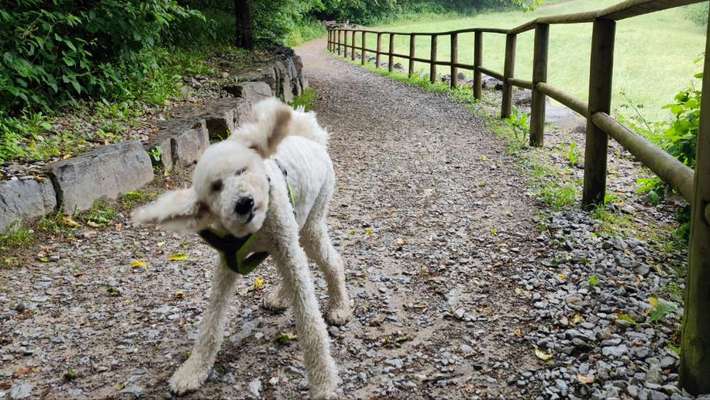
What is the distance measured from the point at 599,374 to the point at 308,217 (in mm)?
1429

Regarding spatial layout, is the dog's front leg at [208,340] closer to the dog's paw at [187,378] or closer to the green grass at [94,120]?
the dog's paw at [187,378]

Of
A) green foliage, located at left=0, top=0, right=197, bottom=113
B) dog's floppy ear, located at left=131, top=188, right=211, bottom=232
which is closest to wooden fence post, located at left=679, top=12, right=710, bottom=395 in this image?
dog's floppy ear, located at left=131, top=188, right=211, bottom=232

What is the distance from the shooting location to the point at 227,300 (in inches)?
95.5

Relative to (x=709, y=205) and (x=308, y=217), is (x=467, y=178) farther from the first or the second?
(x=709, y=205)

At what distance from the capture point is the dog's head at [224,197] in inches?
73.4

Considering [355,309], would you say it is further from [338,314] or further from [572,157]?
[572,157]

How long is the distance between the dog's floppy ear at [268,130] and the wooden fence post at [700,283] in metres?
1.45

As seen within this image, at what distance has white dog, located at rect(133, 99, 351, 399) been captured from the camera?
1.90 m

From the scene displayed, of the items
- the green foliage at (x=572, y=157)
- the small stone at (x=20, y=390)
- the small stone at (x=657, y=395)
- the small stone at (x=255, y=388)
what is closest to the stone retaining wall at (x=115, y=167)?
the small stone at (x=20, y=390)

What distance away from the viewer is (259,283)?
3332 millimetres

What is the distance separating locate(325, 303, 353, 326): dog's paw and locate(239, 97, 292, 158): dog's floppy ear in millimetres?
1111

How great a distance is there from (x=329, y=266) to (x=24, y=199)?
2283 millimetres

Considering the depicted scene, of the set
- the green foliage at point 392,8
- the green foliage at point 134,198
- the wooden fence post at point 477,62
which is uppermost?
the green foliage at point 392,8

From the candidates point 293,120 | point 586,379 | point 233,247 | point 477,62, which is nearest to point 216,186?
point 233,247
